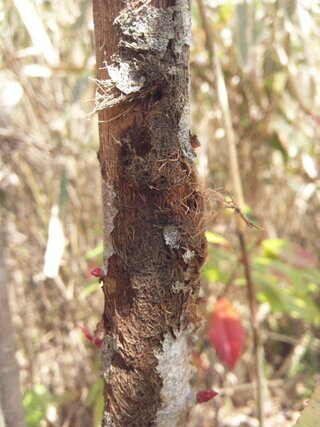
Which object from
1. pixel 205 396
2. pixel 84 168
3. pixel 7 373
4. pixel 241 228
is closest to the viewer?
pixel 205 396

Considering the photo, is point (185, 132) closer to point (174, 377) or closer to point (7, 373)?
point (174, 377)

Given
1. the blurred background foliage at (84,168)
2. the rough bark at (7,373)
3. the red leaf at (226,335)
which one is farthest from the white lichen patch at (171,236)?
the blurred background foliage at (84,168)

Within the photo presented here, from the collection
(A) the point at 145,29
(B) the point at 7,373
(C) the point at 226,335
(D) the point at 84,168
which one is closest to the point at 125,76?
(A) the point at 145,29

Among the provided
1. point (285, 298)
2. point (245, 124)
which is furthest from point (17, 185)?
point (285, 298)

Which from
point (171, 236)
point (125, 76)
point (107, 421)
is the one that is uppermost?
point (125, 76)

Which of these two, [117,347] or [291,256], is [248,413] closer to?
[291,256]

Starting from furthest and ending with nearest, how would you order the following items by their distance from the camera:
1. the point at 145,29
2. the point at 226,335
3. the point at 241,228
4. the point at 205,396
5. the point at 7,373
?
1. the point at 226,335
2. the point at 241,228
3. the point at 7,373
4. the point at 205,396
5. the point at 145,29
